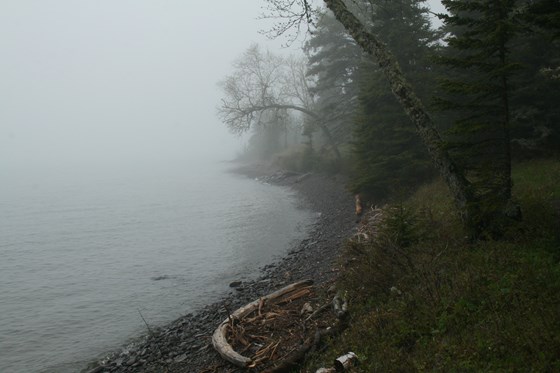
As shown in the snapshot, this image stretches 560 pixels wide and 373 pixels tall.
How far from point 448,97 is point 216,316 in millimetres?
13253

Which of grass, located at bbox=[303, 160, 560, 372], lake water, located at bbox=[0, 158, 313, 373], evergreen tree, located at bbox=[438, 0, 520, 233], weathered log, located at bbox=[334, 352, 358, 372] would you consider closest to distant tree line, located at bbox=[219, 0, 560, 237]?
evergreen tree, located at bbox=[438, 0, 520, 233]

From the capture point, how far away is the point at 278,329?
9.49 meters

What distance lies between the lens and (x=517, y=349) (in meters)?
5.24

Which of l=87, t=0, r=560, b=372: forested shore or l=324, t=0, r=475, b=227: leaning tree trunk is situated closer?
l=87, t=0, r=560, b=372: forested shore

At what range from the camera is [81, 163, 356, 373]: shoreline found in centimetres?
1001

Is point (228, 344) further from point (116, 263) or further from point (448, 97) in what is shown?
point (116, 263)

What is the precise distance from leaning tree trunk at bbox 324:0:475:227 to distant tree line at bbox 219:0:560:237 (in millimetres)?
25

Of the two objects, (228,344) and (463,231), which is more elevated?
(463,231)

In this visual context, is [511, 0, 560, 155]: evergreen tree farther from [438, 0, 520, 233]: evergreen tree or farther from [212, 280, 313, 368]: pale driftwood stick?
[212, 280, 313, 368]: pale driftwood stick

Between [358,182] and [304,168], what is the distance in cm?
2456

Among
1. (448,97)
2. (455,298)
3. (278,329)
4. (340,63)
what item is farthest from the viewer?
(340,63)

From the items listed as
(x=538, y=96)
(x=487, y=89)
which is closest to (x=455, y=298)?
(x=487, y=89)

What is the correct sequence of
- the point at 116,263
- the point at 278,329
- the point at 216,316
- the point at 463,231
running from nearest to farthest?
the point at 278,329, the point at 463,231, the point at 216,316, the point at 116,263

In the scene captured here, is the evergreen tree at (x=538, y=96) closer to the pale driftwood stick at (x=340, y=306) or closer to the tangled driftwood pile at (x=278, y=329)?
the pale driftwood stick at (x=340, y=306)
